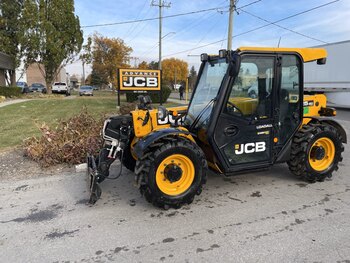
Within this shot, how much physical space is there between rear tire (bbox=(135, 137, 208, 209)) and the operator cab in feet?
1.34

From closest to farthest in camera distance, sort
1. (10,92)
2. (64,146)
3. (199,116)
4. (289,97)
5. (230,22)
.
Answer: (199,116), (289,97), (64,146), (230,22), (10,92)

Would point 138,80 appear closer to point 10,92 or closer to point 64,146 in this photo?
point 64,146

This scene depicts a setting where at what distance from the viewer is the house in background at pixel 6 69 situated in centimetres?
2717

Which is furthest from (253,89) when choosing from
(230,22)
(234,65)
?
(230,22)

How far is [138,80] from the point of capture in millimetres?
14328

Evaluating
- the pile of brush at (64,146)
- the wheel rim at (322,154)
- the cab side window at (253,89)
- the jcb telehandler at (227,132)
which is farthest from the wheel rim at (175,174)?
the pile of brush at (64,146)

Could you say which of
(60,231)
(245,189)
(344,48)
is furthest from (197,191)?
(344,48)

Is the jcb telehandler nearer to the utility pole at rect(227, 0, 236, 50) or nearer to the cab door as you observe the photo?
the cab door

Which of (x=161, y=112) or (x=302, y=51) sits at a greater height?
(x=302, y=51)

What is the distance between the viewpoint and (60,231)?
331cm

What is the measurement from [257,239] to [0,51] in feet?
103

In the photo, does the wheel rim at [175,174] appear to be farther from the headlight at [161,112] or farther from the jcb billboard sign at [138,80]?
the jcb billboard sign at [138,80]

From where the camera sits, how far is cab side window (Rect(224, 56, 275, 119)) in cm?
402

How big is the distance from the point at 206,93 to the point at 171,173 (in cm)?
143
